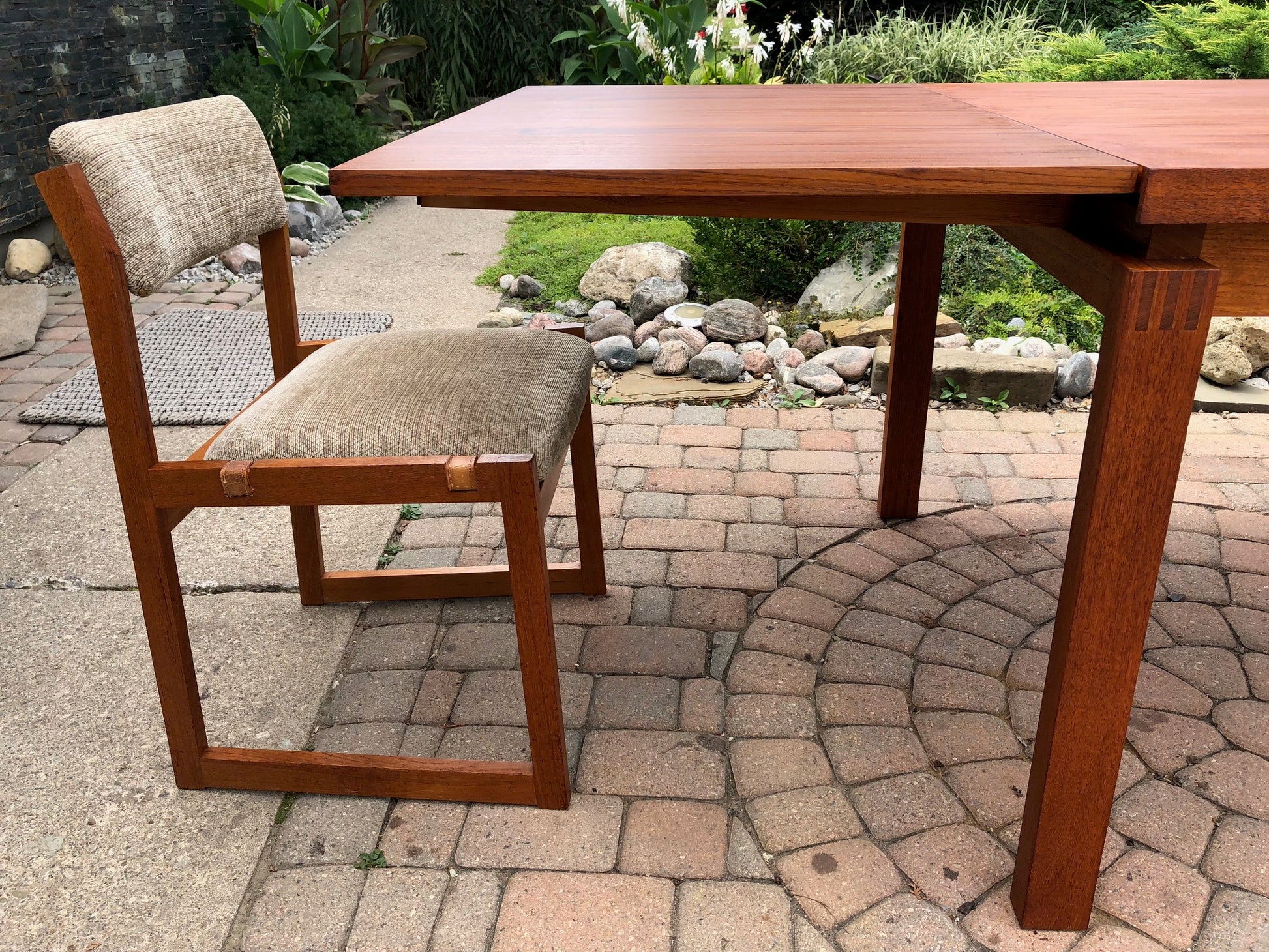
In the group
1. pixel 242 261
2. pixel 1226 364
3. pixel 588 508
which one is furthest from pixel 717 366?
pixel 242 261

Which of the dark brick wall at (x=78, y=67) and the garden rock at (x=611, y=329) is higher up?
the dark brick wall at (x=78, y=67)

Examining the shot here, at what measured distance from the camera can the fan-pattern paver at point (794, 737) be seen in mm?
1505

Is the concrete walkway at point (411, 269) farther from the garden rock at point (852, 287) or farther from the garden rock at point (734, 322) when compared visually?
the garden rock at point (852, 287)

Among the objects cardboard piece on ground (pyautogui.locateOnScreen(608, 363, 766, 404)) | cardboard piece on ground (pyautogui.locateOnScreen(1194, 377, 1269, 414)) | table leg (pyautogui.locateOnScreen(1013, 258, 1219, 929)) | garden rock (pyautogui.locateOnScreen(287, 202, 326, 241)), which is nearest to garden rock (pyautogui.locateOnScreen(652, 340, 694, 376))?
cardboard piece on ground (pyautogui.locateOnScreen(608, 363, 766, 404))

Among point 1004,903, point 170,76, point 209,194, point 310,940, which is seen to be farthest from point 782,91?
point 170,76

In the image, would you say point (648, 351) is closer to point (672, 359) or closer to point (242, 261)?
point (672, 359)

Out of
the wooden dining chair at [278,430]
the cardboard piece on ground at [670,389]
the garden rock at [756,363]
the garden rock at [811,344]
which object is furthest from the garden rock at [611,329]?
the wooden dining chair at [278,430]

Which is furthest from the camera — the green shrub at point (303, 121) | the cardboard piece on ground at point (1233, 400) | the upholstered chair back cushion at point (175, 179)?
the green shrub at point (303, 121)

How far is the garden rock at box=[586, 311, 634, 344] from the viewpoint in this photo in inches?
160

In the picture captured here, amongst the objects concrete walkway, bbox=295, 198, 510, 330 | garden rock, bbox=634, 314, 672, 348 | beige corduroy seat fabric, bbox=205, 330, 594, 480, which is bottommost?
concrete walkway, bbox=295, 198, 510, 330

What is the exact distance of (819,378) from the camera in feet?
11.5

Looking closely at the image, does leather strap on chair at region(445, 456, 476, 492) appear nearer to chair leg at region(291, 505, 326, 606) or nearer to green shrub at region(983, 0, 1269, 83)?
chair leg at region(291, 505, 326, 606)

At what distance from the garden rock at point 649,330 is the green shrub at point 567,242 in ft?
2.04

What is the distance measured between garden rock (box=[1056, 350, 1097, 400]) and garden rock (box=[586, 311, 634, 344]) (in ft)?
5.14
